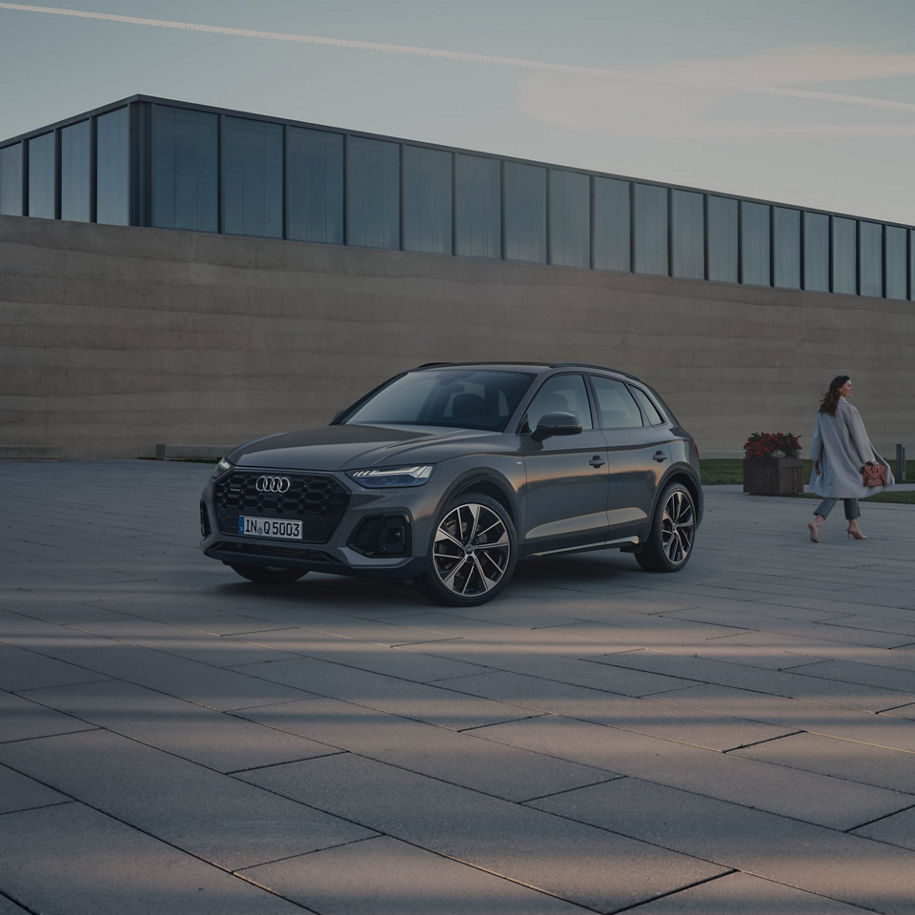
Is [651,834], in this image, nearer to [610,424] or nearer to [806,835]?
[806,835]

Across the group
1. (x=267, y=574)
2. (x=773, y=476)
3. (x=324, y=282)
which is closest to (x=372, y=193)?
(x=324, y=282)

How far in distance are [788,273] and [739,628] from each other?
150ft

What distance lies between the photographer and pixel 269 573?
29.9ft

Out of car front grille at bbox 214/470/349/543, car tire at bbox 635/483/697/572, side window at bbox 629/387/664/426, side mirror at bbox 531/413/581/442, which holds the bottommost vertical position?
car tire at bbox 635/483/697/572

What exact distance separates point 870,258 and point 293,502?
166 feet

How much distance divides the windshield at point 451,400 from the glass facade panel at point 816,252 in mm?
44591

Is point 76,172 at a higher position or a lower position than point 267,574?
higher

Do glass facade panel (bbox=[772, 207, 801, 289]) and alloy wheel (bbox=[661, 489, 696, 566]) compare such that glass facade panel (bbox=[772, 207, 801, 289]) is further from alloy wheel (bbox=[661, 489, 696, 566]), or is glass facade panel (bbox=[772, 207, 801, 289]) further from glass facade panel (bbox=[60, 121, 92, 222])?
alloy wheel (bbox=[661, 489, 696, 566])

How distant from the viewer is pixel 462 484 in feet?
26.7

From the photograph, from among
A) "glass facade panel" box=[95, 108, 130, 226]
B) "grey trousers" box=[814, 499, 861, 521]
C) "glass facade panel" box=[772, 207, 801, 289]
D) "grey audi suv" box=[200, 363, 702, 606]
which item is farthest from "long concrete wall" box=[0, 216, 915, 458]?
"grey audi suv" box=[200, 363, 702, 606]

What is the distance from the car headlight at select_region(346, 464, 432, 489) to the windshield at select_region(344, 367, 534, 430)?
39.4 inches

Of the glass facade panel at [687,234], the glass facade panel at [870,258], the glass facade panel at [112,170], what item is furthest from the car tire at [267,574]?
the glass facade panel at [870,258]

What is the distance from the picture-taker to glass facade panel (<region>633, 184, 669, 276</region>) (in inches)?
1821

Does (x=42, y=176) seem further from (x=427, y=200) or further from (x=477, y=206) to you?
(x=477, y=206)
